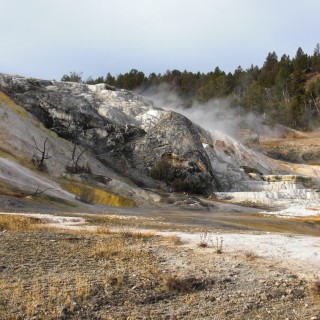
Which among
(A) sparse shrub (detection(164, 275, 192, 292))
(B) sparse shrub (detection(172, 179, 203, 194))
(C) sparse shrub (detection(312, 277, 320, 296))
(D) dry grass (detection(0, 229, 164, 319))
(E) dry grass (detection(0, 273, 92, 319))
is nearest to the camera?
(E) dry grass (detection(0, 273, 92, 319))

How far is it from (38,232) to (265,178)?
166 feet

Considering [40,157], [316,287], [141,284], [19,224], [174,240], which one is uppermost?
[40,157]

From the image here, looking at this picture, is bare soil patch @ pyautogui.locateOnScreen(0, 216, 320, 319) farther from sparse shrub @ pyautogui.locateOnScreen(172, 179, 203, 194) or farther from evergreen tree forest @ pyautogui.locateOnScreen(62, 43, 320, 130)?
evergreen tree forest @ pyautogui.locateOnScreen(62, 43, 320, 130)

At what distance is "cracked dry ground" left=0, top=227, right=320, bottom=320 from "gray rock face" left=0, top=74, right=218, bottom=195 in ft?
132

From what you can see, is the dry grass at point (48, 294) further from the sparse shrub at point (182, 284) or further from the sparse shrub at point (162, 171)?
the sparse shrub at point (162, 171)

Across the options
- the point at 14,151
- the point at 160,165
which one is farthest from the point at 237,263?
the point at 160,165

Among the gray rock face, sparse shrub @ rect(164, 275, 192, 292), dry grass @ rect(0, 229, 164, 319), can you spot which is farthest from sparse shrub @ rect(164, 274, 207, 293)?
the gray rock face

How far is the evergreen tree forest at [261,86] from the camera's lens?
12562cm

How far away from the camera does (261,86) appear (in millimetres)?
137750

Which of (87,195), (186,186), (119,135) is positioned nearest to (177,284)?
(87,195)

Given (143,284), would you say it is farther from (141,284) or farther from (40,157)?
(40,157)

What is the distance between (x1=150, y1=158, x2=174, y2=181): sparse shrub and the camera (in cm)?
5697

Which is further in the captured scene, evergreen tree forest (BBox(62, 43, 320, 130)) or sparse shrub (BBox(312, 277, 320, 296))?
evergreen tree forest (BBox(62, 43, 320, 130))

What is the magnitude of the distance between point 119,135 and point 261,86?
83470 mm
